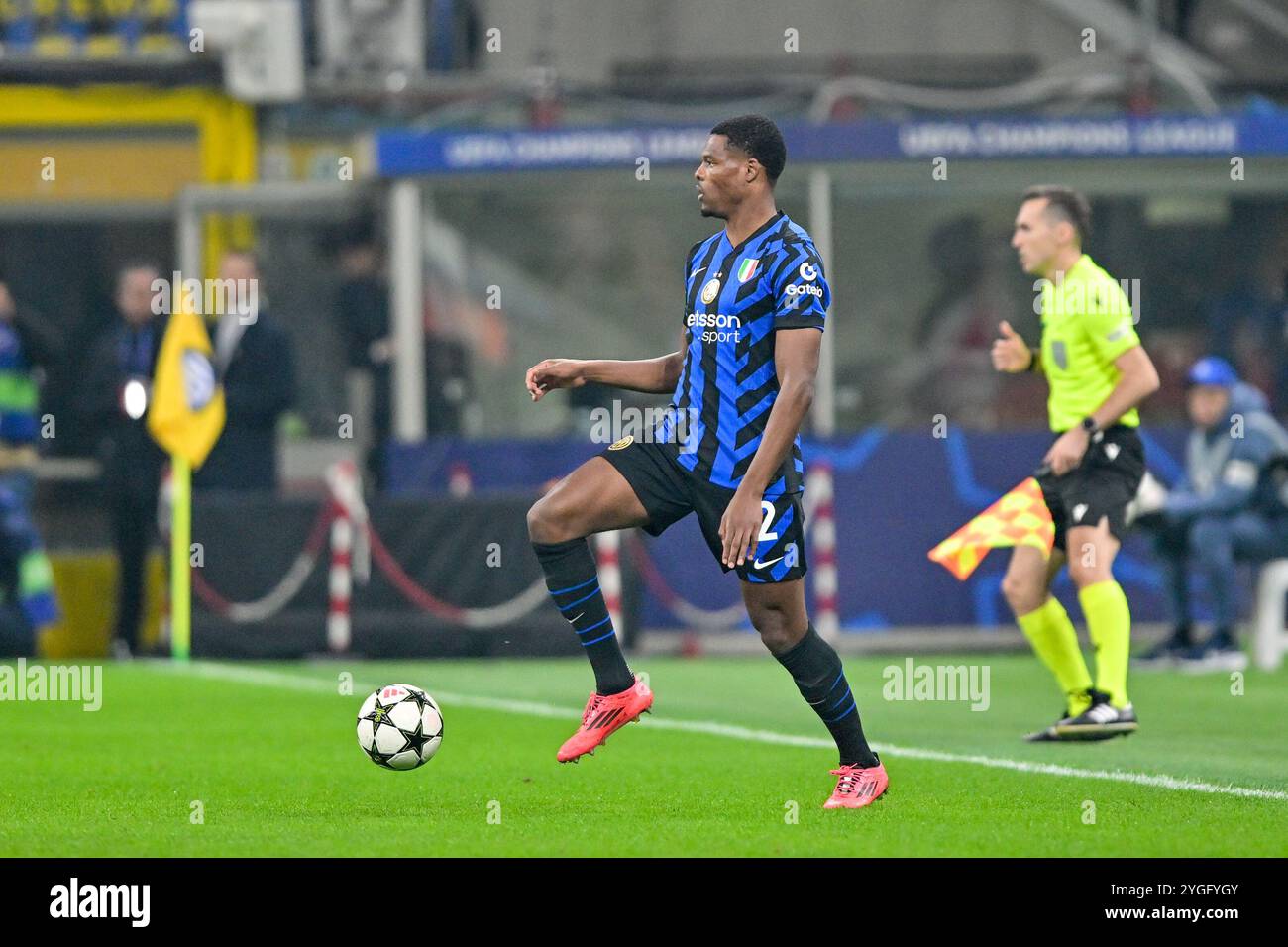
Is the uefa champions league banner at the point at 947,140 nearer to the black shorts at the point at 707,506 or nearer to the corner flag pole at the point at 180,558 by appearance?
the corner flag pole at the point at 180,558

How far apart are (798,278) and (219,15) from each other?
526 inches

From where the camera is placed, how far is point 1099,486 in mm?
9789

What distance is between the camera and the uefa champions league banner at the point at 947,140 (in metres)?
17.7

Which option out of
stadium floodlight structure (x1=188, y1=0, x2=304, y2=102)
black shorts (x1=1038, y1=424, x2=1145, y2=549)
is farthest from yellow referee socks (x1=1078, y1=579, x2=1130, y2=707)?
stadium floodlight structure (x1=188, y1=0, x2=304, y2=102)

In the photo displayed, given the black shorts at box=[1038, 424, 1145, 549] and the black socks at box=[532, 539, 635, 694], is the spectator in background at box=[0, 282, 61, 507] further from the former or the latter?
the black socks at box=[532, 539, 635, 694]

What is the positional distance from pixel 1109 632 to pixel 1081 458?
2.50 feet

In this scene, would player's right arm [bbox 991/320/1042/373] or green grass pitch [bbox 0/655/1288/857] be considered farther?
player's right arm [bbox 991/320/1042/373]

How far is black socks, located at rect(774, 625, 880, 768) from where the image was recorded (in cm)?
738

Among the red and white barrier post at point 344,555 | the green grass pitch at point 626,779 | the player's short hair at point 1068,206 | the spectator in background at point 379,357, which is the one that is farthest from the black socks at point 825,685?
the spectator in background at point 379,357

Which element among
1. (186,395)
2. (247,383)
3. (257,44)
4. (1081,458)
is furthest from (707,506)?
(257,44)

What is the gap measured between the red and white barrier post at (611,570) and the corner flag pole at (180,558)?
2.74 m

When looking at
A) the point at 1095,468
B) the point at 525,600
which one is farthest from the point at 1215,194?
the point at 1095,468

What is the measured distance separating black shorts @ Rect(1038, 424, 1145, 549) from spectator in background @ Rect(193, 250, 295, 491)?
7.38 meters

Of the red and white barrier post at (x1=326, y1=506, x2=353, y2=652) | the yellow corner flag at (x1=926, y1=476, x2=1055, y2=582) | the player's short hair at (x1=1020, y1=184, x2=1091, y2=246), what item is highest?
the player's short hair at (x1=1020, y1=184, x2=1091, y2=246)
